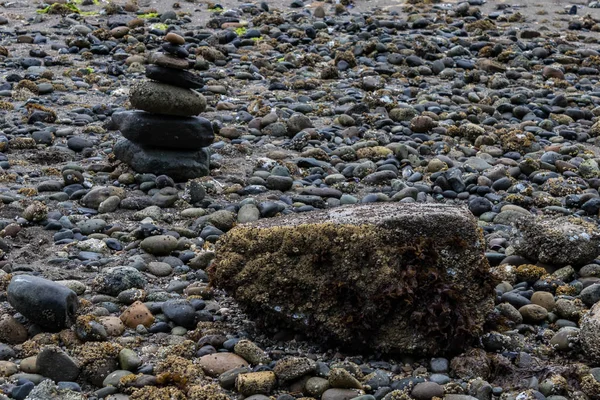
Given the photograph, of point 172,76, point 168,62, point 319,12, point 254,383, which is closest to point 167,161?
point 172,76

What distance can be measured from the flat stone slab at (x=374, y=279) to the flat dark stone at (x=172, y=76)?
336 cm

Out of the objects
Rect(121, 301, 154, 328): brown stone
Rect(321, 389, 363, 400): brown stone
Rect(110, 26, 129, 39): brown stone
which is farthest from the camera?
Rect(110, 26, 129, 39): brown stone

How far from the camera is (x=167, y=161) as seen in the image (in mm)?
8555

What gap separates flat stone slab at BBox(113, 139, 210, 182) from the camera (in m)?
8.55

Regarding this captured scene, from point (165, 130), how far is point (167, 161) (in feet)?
1.00

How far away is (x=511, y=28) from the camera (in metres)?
14.9

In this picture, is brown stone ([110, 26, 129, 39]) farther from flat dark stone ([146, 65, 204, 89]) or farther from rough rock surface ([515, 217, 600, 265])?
rough rock surface ([515, 217, 600, 265])

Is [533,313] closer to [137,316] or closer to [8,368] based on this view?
[137,316]

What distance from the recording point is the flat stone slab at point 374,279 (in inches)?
203

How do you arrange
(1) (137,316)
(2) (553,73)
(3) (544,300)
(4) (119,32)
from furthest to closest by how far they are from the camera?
1. (4) (119,32)
2. (2) (553,73)
3. (3) (544,300)
4. (1) (137,316)

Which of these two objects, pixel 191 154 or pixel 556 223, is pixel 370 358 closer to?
pixel 556 223

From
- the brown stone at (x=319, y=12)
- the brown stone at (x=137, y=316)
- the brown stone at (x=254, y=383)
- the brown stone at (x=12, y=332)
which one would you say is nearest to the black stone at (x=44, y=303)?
the brown stone at (x=12, y=332)

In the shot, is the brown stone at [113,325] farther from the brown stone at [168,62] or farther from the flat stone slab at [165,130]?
the brown stone at [168,62]

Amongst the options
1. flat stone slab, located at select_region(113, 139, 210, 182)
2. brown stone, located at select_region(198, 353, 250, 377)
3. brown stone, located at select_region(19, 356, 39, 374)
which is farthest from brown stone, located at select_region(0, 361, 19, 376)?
flat stone slab, located at select_region(113, 139, 210, 182)
